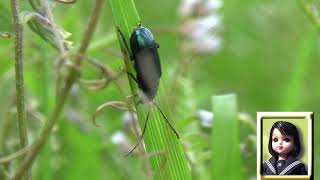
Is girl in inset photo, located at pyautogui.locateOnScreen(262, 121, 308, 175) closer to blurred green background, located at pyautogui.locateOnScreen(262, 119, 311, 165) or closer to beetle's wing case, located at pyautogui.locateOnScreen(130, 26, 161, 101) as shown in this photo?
blurred green background, located at pyautogui.locateOnScreen(262, 119, 311, 165)

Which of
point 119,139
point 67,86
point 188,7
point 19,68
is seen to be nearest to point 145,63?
point 19,68

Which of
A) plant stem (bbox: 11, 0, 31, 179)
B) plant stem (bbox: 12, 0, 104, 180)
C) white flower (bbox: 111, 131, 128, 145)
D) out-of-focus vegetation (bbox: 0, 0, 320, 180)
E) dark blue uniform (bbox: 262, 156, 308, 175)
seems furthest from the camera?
white flower (bbox: 111, 131, 128, 145)

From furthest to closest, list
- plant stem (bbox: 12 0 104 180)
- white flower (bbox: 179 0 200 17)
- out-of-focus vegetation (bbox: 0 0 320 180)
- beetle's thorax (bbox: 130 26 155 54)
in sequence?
white flower (bbox: 179 0 200 17), out-of-focus vegetation (bbox: 0 0 320 180), beetle's thorax (bbox: 130 26 155 54), plant stem (bbox: 12 0 104 180)

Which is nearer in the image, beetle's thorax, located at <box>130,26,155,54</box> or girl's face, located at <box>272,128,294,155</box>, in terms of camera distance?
beetle's thorax, located at <box>130,26,155,54</box>

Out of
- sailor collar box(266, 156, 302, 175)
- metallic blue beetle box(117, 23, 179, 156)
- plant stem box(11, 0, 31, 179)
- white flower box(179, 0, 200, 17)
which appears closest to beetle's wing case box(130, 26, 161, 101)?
metallic blue beetle box(117, 23, 179, 156)

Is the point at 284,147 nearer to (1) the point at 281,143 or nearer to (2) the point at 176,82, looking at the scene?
(1) the point at 281,143

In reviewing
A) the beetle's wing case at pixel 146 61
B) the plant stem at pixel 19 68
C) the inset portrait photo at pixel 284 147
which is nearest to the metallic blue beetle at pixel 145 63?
the beetle's wing case at pixel 146 61
